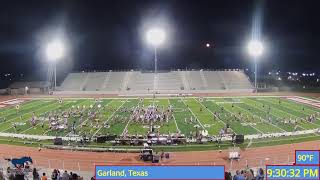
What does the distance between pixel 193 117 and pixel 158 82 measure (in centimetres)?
3667

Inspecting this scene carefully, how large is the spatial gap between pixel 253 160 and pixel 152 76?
56.9 meters

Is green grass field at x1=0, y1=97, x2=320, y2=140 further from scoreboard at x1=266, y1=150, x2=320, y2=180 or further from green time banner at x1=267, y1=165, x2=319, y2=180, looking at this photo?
green time banner at x1=267, y1=165, x2=319, y2=180

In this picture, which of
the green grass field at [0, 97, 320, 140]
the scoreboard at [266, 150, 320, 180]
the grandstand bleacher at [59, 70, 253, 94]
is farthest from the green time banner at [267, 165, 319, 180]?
the grandstand bleacher at [59, 70, 253, 94]

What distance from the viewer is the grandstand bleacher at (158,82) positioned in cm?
7362

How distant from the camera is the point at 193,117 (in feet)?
136

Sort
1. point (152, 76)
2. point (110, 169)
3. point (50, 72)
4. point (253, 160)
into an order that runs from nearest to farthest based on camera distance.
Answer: point (110, 169), point (253, 160), point (152, 76), point (50, 72)

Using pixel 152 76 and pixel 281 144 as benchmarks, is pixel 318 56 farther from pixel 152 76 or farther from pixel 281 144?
pixel 281 144

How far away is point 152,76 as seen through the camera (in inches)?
3194

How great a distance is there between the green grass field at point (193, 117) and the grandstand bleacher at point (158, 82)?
16.6 metres

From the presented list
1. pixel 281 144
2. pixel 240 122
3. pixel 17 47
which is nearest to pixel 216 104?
pixel 240 122

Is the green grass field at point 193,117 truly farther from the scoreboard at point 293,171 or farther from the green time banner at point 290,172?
the green time banner at point 290,172

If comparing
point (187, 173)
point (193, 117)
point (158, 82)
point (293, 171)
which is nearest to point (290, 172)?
point (293, 171)

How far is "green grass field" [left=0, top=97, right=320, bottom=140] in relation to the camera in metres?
35.4

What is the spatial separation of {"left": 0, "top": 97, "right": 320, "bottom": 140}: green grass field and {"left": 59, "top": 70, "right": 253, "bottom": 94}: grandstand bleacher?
54.4 ft
